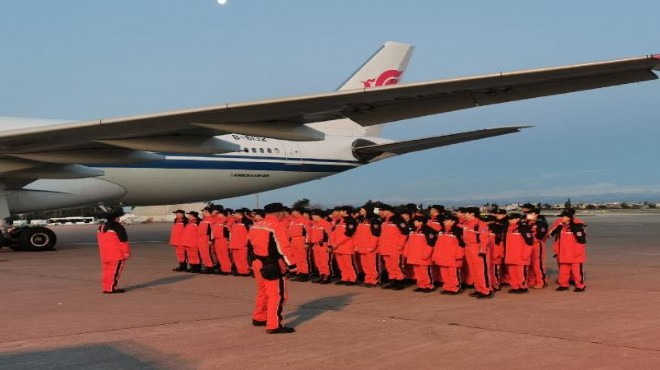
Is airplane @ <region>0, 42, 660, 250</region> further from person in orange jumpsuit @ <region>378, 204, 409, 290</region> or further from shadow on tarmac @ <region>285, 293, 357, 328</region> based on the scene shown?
shadow on tarmac @ <region>285, 293, 357, 328</region>

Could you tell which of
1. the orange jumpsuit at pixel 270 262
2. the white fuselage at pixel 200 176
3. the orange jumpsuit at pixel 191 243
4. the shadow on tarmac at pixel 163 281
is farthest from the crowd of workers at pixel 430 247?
the white fuselage at pixel 200 176

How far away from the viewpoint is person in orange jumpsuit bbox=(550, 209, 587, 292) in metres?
11.2

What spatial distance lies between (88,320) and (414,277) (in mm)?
6137

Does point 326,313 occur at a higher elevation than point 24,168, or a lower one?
lower

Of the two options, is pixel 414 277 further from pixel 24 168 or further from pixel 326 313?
pixel 24 168

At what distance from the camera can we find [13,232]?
70.1ft

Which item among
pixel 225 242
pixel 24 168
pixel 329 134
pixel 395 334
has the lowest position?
pixel 395 334

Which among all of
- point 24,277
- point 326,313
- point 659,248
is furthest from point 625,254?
point 24,277

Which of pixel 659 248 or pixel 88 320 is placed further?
pixel 659 248

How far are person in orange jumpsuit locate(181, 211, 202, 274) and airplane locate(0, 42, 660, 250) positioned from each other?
1.82 meters

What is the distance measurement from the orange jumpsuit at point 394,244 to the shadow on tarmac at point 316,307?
0.99m

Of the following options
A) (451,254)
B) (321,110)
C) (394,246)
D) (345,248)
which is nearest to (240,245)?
(345,248)

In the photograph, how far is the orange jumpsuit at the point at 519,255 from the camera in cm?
1122

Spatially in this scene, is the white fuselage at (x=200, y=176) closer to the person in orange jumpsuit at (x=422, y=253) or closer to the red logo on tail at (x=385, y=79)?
the red logo on tail at (x=385, y=79)
